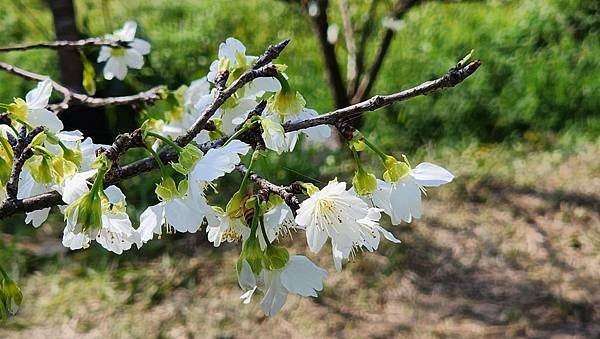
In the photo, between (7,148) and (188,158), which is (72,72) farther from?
(188,158)

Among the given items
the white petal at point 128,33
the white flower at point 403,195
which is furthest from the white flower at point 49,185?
the white petal at point 128,33

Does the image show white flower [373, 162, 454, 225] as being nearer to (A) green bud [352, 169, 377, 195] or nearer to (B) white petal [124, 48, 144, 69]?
(A) green bud [352, 169, 377, 195]

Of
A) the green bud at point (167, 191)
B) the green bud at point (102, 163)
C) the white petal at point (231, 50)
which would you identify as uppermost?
the green bud at point (102, 163)

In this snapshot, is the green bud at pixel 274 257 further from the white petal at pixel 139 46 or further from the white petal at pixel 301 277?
the white petal at pixel 139 46

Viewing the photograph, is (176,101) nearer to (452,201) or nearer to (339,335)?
(339,335)

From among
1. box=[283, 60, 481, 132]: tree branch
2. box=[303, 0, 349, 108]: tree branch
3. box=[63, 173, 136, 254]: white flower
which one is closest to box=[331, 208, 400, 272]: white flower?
box=[283, 60, 481, 132]: tree branch

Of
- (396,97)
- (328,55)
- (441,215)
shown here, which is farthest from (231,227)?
(328,55)

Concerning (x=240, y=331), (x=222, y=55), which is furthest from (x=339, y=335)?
(x=222, y=55)
